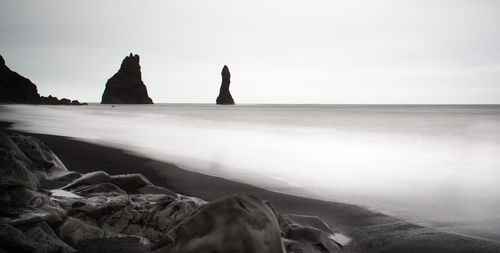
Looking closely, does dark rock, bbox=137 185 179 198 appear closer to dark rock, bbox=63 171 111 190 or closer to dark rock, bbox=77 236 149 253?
dark rock, bbox=63 171 111 190

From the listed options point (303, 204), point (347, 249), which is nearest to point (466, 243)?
point (347, 249)

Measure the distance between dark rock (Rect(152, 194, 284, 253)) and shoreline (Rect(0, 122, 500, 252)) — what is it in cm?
123

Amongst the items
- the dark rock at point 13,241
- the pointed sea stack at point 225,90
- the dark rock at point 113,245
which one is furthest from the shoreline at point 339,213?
the pointed sea stack at point 225,90

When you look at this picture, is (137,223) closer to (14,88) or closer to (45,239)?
(45,239)

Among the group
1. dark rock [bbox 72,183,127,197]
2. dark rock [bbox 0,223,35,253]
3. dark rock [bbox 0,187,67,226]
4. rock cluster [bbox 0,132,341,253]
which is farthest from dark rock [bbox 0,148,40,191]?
dark rock [bbox 0,223,35,253]

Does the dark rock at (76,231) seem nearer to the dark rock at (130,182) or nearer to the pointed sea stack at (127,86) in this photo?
the dark rock at (130,182)

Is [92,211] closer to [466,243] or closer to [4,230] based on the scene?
[4,230]

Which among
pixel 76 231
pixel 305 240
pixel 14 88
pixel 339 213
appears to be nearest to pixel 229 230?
pixel 305 240

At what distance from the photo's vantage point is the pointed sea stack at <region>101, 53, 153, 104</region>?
5418 inches

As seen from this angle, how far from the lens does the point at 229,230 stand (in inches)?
78.2

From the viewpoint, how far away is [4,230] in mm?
2121

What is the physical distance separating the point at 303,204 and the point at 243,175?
2098 millimetres

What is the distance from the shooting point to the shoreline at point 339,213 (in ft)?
9.98

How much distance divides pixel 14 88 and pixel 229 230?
114 m
